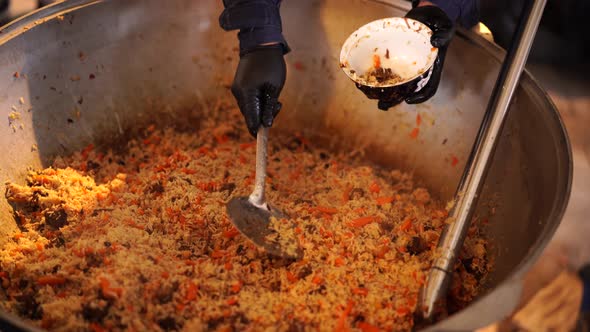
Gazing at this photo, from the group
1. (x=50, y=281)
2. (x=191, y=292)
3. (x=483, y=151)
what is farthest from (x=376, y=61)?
(x=50, y=281)

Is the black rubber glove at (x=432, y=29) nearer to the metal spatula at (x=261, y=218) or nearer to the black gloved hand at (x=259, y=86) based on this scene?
the black gloved hand at (x=259, y=86)

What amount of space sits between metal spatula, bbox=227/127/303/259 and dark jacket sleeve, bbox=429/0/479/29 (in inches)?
37.0

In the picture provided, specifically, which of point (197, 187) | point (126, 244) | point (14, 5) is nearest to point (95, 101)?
point (197, 187)

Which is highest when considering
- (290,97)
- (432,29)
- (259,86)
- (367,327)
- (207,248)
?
(432,29)

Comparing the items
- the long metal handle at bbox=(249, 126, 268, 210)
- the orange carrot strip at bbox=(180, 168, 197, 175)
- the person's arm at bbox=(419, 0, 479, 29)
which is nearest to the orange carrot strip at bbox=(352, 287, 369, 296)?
the long metal handle at bbox=(249, 126, 268, 210)

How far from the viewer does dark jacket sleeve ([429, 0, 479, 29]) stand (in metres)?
1.92

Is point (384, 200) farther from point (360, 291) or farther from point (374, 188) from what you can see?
point (360, 291)

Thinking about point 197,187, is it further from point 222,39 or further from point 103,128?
point 222,39

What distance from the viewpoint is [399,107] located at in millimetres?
2109

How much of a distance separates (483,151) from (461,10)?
76 centimetres

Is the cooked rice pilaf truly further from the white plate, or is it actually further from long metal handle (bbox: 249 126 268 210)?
the white plate

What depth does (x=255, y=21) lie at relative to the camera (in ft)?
6.00

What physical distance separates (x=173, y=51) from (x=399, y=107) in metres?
1.09

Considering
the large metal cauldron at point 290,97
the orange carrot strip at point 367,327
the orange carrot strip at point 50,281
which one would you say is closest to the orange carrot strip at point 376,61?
the large metal cauldron at point 290,97
